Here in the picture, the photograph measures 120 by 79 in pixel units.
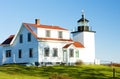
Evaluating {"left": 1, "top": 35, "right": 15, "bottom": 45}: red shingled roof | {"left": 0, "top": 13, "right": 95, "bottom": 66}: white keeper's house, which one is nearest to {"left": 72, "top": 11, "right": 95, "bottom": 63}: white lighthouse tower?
{"left": 0, "top": 13, "right": 95, "bottom": 66}: white keeper's house

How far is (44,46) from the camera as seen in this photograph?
50656mm

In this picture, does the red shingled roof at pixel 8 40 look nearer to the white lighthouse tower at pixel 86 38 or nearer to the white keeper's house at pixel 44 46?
the white keeper's house at pixel 44 46

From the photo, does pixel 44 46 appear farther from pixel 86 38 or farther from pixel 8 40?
pixel 86 38

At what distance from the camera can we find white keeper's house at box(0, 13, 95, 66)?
5094 cm

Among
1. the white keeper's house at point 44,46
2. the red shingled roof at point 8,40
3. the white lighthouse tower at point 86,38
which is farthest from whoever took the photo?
the white lighthouse tower at point 86,38

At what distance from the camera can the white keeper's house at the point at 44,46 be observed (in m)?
50.9

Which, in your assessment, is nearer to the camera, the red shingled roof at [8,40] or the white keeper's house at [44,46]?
the white keeper's house at [44,46]

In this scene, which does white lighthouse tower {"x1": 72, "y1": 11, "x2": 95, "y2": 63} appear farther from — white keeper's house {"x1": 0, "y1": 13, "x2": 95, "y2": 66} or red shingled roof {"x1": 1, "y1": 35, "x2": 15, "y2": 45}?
red shingled roof {"x1": 1, "y1": 35, "x2": 15, "y2": 45}

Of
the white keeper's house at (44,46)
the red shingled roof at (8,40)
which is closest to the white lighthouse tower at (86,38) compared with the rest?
the white keeper's house at (44,46)

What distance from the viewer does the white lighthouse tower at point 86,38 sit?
191ft

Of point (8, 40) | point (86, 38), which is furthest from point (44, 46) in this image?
point (86, 38)

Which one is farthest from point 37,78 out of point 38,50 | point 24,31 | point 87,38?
point 87,38

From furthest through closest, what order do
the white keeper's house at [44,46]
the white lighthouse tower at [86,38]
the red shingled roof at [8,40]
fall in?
the white lighthouse tower at [86,38] → the red shingled roof at [8,40] → the white keeper's house at [44,46]

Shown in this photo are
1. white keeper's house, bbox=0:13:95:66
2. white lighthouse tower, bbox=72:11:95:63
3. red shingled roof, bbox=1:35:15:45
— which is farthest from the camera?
white lighthouse tower, bbox=72:11:95:63
